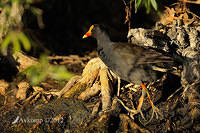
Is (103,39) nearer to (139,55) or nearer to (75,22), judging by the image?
(139,55)

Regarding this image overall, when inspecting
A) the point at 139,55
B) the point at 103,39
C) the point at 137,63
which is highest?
the point at 103,39

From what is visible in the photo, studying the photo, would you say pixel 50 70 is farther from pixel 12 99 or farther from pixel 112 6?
pixel 112 6

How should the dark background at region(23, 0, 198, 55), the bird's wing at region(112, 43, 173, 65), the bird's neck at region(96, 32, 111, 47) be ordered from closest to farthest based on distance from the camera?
1. the bird's wing at region(112, 43, 173, 65)
2. the bird's neck at region(96, 32, 111, 47)
3. the dark background at region(23, 0, 198, 55)

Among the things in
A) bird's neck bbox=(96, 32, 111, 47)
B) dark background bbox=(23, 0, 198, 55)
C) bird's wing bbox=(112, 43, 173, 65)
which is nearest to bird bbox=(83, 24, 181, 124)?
bird's wing bbox=(112, 43, 173, 65)

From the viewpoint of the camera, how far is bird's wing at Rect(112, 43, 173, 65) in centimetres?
369

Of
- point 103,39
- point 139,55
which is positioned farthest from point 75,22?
point 139,55

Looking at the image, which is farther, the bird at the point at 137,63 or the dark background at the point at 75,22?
the dark background at the point at 75,22

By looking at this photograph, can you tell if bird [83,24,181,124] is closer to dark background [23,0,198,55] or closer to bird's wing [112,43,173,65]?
bird's wing [112,43,173,65]

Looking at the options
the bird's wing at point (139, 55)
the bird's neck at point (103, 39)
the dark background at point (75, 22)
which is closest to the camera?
the bird's wing at point (139, 55)

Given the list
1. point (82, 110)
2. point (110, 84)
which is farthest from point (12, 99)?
point (110, 84)

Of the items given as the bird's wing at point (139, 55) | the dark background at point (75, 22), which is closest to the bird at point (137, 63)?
the bird's wing at point (139, 55)

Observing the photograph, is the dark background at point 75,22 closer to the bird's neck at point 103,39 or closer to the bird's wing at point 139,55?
the bird's neck at point 103,39

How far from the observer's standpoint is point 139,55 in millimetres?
3801

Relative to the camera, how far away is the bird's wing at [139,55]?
3.69 m
